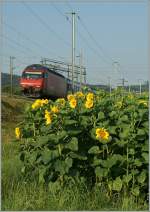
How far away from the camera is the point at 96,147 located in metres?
4.93

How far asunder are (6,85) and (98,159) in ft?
145

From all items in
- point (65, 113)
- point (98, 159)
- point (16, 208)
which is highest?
point (65, 113)

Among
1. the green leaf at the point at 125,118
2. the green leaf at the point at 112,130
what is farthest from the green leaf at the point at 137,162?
the green leaf at the point at 125,118

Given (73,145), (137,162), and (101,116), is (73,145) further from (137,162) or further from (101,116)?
(137,162)

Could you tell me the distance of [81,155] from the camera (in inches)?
195

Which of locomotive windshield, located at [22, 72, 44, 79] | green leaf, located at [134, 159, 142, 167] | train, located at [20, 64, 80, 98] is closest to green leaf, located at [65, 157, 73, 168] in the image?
green leaf, located at [134, 159, 142, 167]

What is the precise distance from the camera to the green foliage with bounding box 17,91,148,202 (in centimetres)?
487

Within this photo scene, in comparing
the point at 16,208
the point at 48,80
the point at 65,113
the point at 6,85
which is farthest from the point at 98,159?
the point at 6,85

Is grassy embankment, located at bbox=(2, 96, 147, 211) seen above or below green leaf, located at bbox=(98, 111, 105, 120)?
below

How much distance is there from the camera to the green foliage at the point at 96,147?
487cm

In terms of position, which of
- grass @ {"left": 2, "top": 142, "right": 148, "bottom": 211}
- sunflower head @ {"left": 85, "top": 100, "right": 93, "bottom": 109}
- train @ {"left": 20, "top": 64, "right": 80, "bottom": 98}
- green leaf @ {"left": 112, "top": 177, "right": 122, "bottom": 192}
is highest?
train @ {"left": 20, "top": 64, "right": 80, "bottom": 98}

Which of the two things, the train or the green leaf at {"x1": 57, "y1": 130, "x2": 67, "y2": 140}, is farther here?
the train

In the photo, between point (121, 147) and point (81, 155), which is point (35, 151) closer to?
point (81, 155)

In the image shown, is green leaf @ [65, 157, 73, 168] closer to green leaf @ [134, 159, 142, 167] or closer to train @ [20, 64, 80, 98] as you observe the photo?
green leaf @ [134, 159, 142, 167]
